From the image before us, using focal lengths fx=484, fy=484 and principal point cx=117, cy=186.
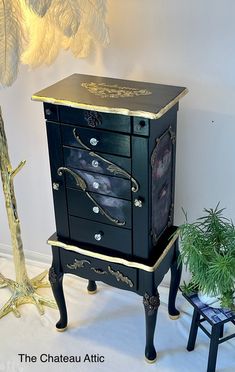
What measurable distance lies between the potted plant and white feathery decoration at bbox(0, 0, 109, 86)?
29.0 inches

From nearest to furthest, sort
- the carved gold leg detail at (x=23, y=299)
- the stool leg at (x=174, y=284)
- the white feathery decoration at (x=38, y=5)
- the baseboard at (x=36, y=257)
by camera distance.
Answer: the white feathery decoration at (x=38, y=5) < the stool leg at (x=174, y=284) < the carved gold leg detail at (x=23, y=299) < the baseboard at (x=36, y=257)

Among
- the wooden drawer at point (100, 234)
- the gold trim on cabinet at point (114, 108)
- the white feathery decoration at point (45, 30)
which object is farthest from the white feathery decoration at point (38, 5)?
the wooden drawer at point (100, 234)

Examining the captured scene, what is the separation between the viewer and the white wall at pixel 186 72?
1631 millimetres

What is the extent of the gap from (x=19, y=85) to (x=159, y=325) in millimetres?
1142

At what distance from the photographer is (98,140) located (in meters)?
1.53

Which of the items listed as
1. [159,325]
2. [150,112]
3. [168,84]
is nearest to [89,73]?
[168,84]

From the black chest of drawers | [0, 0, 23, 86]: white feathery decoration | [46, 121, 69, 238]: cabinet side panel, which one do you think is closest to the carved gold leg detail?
the black chest of drawers

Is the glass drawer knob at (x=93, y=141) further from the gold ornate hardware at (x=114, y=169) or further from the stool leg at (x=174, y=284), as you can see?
the stool leg at (x=174, y=284)

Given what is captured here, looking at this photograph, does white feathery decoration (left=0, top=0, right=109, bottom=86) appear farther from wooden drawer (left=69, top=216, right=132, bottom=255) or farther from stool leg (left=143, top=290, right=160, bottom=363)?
stool leg (left=143, top=290, right=160, bottom=363)

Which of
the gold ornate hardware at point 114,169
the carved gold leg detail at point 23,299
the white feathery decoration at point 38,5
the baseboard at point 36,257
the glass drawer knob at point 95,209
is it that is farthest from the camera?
the baseboard at point 36,257

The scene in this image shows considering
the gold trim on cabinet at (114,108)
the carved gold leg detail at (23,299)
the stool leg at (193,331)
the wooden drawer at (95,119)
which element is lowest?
the carved gold leg detail at (23,299)

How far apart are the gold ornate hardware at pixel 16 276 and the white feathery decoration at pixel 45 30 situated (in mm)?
A: 439

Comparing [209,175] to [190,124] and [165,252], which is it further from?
[165,252]

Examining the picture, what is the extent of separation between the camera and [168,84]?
1.75 metres
